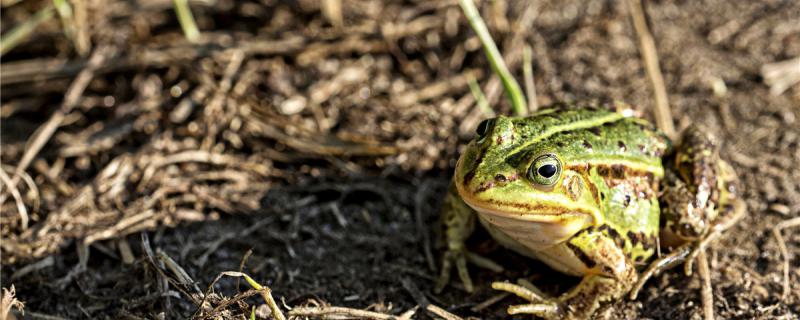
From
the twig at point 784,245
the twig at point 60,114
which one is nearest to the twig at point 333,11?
the twig at point 60,114

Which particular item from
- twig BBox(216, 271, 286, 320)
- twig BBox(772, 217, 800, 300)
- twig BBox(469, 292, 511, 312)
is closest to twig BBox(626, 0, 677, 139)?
twig BBox(772, 217, 800, 300)

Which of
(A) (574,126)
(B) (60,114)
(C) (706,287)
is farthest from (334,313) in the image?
(B) (60,114)

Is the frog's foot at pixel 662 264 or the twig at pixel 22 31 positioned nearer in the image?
the frog's foot at pixel 662 264

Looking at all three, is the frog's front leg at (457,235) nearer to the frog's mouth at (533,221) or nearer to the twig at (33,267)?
the frog's mouth at (533,221)

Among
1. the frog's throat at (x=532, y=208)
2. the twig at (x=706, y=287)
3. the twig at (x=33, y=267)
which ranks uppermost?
the frog's throat at (x=532, y=208)

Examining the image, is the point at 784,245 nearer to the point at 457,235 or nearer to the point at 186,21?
the point at 457,235

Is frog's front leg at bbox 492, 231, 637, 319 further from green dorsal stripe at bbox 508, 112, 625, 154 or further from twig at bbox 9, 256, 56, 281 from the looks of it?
twig at bbox 9, 256, 56, 281

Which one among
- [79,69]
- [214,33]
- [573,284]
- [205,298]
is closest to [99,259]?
[205,298]
